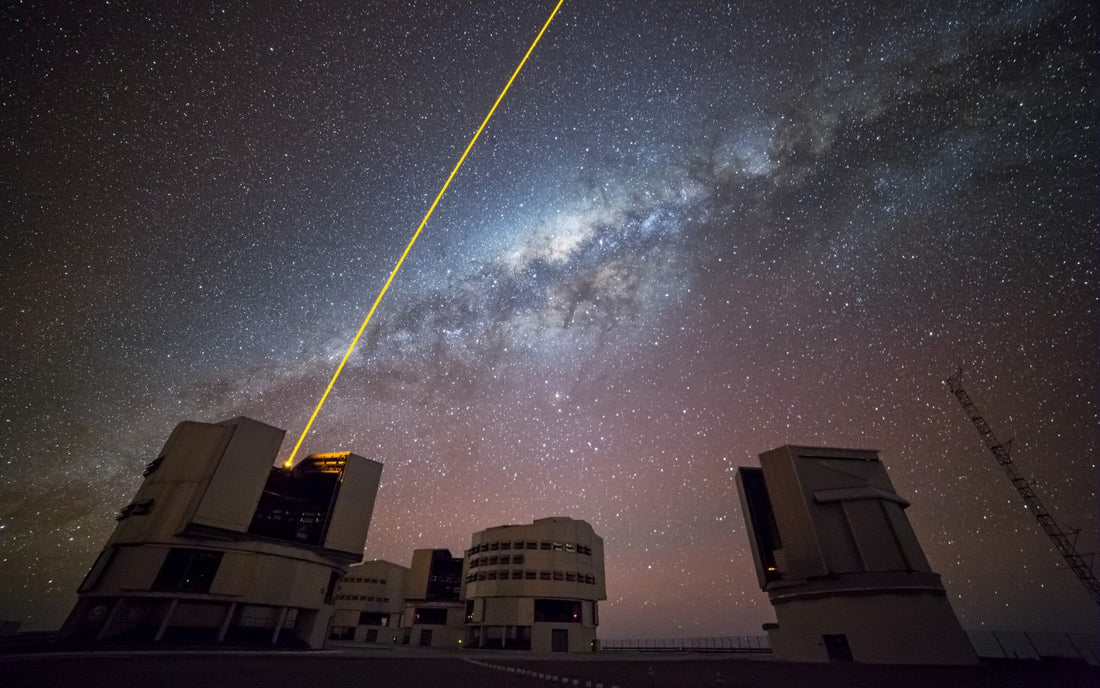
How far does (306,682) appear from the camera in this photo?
16500mm

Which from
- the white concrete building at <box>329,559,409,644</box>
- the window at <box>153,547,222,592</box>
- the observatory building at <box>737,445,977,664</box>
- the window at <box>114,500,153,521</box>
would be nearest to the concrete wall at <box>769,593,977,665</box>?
the observatory building at <box>737,445,977,664</box>

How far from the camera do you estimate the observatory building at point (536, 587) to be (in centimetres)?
5875

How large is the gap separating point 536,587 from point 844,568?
41.0 m

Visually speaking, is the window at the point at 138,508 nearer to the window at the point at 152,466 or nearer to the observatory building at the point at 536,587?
the window at the point at 152,466

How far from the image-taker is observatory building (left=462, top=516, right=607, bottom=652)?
58750mm

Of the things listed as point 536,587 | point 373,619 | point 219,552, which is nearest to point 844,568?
point 536,587

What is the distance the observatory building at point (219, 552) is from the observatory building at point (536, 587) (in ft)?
80.1

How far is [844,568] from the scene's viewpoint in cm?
3281

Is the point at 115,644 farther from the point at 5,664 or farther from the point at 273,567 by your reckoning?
the point at 5,664

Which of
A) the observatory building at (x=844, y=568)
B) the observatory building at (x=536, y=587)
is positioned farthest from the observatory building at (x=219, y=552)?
the observatory building at (x=844, y=568)

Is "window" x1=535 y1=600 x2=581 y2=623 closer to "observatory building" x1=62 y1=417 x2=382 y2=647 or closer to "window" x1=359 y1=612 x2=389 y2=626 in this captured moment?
"observatory building" x1=62 y1=417 x2=382 y2=647

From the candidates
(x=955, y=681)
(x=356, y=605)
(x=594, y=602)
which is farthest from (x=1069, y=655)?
(x=356, y=605)

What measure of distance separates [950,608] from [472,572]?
58073mm

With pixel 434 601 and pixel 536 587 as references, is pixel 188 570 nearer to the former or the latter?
pixel 536 587
